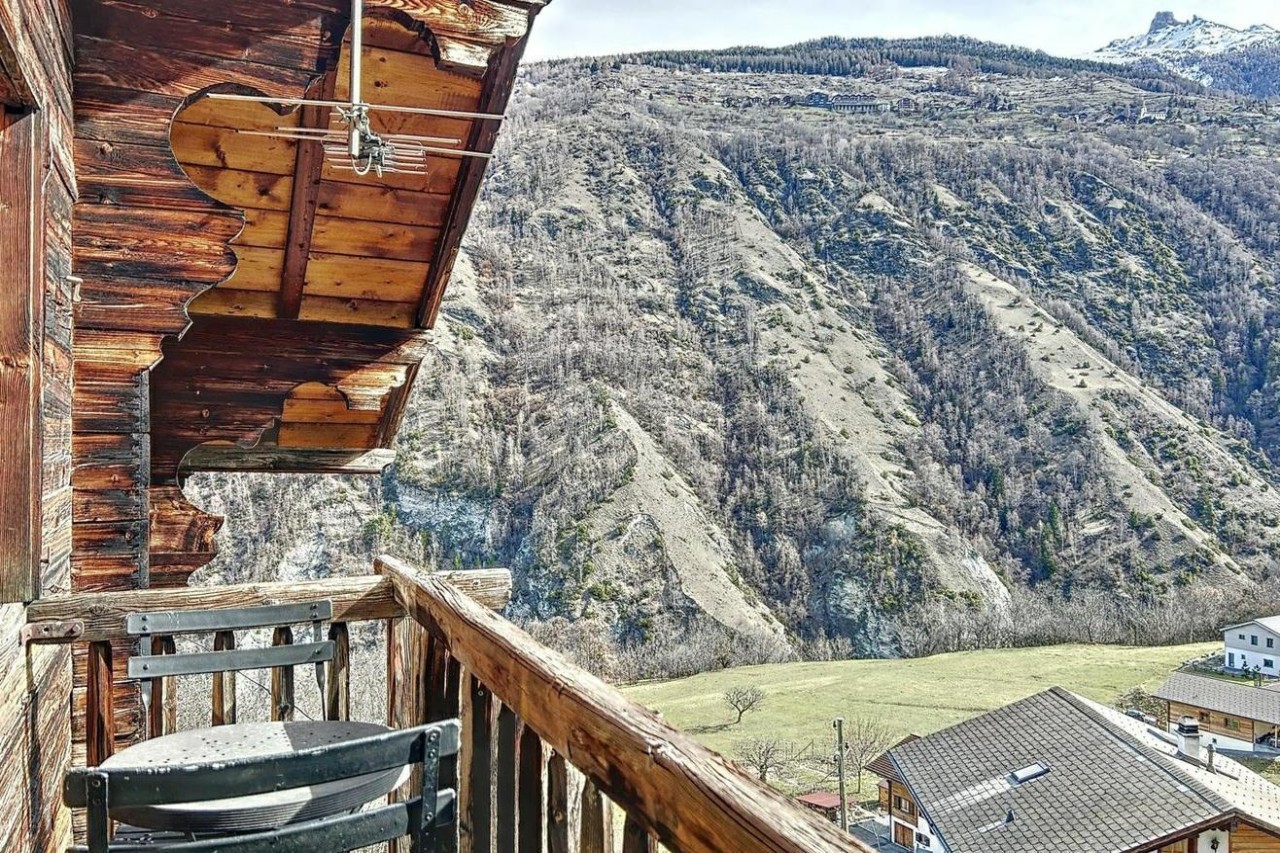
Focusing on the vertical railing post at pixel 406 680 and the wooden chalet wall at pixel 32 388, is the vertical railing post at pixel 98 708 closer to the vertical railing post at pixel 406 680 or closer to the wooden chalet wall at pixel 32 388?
the wooden chalet wall at pixel 32 388

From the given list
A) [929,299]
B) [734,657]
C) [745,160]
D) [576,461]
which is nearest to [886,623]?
[734,657]

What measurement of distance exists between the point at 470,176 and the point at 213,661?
1732 millimetres

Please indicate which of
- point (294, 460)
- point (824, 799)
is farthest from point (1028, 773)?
point (294, 460)

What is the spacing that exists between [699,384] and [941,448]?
1444 cm

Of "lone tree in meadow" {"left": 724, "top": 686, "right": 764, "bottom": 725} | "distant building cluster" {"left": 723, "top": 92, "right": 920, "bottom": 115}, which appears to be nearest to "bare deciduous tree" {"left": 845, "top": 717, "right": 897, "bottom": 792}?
"lone tree in meadow" {"left": 724, "top": 686, "right": 764, "bottom": 725}

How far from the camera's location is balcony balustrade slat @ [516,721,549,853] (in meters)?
1.48

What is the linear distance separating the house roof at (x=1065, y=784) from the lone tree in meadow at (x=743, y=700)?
1341 centimetres

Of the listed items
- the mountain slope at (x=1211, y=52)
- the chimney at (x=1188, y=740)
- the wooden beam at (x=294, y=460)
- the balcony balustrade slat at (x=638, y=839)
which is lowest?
the chimney at (x=1188, y=740)

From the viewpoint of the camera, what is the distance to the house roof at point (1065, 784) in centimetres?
1401

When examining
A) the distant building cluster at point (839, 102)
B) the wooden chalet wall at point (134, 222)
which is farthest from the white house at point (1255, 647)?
the distant building cluster at point (839, 102)

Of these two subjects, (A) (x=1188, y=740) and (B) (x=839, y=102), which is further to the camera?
(B) (x=839, y=102)

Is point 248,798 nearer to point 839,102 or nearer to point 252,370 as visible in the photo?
point 252,370

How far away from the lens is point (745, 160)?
3017 inches

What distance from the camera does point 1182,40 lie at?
16462 centimetres
